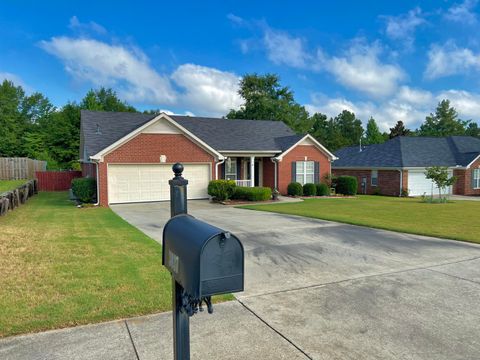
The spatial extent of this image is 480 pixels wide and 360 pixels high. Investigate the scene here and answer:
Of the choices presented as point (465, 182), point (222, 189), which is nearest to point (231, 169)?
point (222, 189)

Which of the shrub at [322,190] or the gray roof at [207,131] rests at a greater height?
the gray roof at [207,131]

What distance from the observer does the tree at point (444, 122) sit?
62.2m

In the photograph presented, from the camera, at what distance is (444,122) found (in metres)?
62.6

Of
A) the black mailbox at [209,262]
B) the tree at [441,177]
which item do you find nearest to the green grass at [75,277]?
the black mailbox at [209,262]

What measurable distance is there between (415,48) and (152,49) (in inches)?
656

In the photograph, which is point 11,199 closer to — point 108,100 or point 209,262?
point 209,262

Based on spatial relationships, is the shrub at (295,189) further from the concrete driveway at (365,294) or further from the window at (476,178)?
the window at (476,178)

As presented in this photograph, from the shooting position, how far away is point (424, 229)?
35.5ft

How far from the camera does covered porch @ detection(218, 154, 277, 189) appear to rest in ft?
78.1

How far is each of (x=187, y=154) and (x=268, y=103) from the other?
2858 cm

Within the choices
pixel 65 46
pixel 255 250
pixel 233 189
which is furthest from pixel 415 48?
pixel 65 46

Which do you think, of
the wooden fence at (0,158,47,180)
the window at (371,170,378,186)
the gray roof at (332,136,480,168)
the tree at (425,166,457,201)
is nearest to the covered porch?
the tree at (425,166,457,201)

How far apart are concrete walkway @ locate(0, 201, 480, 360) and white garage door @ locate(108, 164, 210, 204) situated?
12662mm

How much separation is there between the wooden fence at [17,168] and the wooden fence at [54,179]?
3.94 m
